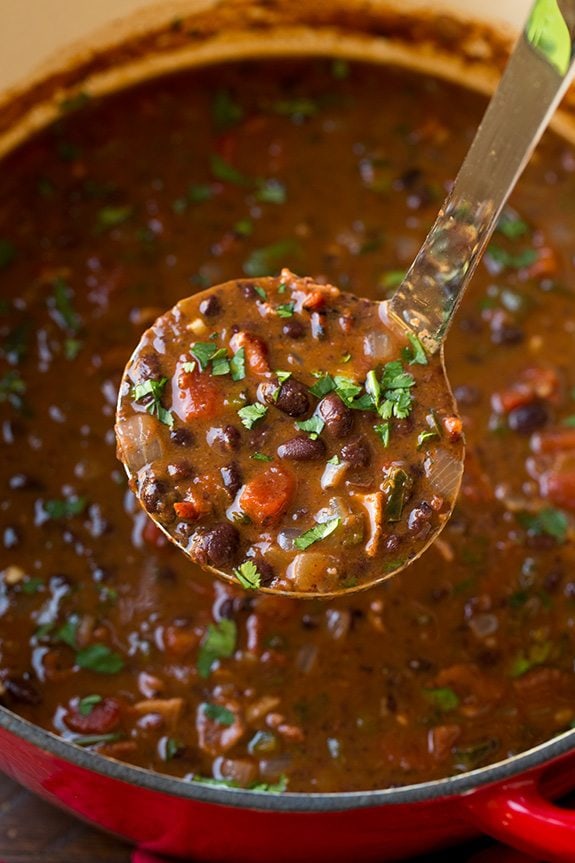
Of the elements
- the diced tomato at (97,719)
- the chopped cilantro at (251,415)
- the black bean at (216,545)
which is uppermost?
the chopped cilantro at (251,415)

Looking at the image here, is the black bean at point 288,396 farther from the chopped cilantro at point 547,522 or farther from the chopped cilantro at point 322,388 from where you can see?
the chopped cilantro at point 547,522

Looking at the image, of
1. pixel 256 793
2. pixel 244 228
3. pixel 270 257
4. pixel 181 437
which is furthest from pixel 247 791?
pixel 244 228

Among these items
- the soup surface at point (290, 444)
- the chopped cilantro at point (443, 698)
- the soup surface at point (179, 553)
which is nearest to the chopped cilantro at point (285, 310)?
the soup surface at point (290, 444)

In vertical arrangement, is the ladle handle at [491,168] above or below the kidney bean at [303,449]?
above

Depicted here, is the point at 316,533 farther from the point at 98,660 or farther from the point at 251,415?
the point at 98,660

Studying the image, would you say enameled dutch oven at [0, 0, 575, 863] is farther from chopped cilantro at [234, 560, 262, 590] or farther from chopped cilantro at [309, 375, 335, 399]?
chopped cilantro at [309, 375, 335, 399]

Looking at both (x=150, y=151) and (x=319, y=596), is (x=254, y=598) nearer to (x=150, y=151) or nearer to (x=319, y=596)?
(x=319, y=596)
